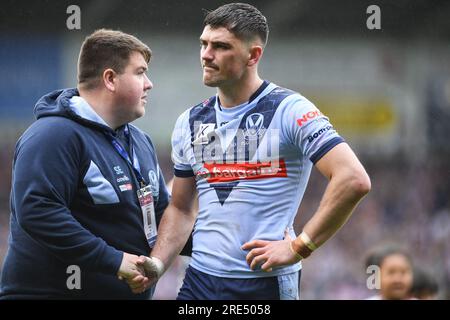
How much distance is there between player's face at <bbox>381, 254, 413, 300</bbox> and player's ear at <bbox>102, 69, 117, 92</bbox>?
1965 millimetres

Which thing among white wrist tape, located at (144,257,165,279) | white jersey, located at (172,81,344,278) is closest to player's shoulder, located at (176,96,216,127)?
white jersey, located at (172,81,344,278)

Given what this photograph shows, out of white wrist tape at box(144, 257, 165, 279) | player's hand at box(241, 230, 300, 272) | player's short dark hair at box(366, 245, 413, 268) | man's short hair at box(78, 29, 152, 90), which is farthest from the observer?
player's short dark hair at box(366, 245, 413, 268)

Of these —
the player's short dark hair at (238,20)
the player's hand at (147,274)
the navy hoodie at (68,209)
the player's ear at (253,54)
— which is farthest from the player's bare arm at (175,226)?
the player's short dark hair at (238,20)

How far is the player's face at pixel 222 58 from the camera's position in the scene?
4.09 meters

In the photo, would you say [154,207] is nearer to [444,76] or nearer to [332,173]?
[332,173]

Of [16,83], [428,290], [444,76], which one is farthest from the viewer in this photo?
[444,76]

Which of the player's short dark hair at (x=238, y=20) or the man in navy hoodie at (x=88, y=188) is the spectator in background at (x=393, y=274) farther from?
the player's short dark hair at (x=238, y=20)

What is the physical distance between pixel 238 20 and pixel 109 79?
0.78 metres

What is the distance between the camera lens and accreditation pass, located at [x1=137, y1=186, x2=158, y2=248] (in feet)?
14.4

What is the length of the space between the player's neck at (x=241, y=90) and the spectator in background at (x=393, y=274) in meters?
1.51

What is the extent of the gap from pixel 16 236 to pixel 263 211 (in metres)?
1.28

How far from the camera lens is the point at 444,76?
1494cm

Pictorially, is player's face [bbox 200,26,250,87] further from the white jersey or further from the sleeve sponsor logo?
the sleeve sponsor logo
